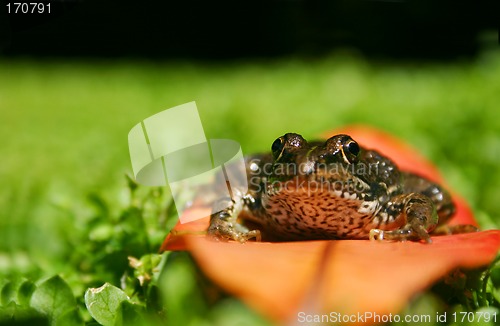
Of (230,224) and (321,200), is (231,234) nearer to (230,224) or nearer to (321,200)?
(230,224)

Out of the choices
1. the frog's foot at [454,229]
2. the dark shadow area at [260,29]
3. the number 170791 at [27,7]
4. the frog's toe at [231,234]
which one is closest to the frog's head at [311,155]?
the frog's toe at [231,234]

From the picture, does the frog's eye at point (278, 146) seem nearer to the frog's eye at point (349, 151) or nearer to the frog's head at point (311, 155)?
the frog's head at point (311, 155)

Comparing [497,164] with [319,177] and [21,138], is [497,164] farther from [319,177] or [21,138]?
[21,138]

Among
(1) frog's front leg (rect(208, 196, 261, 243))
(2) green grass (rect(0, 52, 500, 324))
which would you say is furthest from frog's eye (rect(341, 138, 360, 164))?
(2) green grass (rect(0, 52, 500, 324))

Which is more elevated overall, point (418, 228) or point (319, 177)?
point (319, 177)

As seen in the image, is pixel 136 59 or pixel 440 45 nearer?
pixel 440 45

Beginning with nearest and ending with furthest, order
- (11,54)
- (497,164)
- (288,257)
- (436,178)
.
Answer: (288,257)
(436,178)
(497,164)
(11,54)

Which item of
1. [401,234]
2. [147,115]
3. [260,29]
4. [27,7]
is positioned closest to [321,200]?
[401,234]

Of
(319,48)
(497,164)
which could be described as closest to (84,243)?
(497,164)
